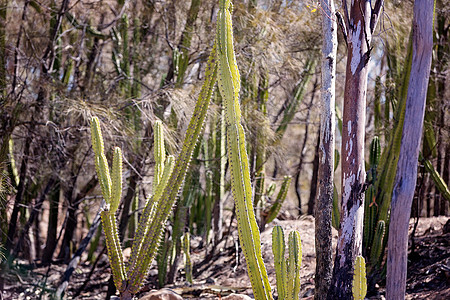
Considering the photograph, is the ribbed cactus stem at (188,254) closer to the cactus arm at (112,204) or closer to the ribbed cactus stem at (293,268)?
the cactus arm at (112,204)

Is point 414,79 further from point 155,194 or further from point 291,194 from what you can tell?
point 291,194

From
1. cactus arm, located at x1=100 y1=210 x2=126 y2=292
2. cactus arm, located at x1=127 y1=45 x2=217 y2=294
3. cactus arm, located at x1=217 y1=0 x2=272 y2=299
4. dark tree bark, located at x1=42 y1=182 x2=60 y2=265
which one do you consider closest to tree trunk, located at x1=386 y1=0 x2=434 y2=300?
cactus arm, located at x1=217 y1=0 x2=272 y2=299

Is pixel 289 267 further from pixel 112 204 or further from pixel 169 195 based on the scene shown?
pixel 112 204

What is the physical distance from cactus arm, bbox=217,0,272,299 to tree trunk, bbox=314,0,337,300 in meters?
0.82

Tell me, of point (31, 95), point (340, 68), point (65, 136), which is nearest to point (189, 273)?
point (65, 136)

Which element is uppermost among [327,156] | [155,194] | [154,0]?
[154,0]

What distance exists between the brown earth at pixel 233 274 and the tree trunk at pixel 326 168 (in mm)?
706

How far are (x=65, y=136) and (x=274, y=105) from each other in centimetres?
347

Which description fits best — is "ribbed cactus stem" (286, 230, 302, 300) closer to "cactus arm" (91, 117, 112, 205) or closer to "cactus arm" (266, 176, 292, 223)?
"cactus arm" (91, 117, 112, 205)

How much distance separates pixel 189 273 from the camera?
6.34m

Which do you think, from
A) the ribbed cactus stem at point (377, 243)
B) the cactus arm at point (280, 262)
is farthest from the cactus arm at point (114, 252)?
the ribbed cactus stem at point (377, 243)

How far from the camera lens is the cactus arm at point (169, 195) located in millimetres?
3965

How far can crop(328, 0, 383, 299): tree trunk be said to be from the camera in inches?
158

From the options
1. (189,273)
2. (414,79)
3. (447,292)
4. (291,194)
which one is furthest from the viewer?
(291,194)
